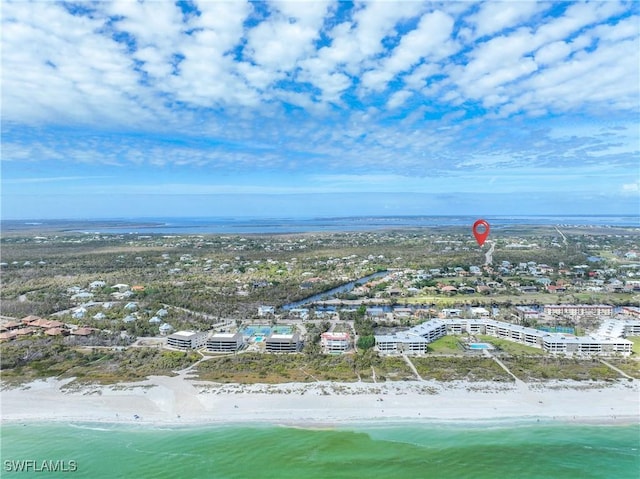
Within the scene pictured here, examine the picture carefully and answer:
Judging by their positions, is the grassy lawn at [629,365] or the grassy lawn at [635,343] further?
the grassy lawn at [635,343]

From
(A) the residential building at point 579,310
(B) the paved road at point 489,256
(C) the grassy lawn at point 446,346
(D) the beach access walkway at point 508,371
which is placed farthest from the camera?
(B) the paved road at point 489,256

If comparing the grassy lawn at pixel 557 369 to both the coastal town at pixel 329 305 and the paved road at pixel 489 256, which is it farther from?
the paved road at pixel 489 256

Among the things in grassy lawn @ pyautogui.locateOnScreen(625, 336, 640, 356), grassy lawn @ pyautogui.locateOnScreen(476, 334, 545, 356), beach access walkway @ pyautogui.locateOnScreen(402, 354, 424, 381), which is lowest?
grassy lawn @ pyautogui.locateOnScreen(625, 336, 640, 356)

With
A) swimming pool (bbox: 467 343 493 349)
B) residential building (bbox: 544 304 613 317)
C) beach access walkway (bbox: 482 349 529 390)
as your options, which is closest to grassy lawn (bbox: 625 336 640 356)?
residential building (bbox: 544 304 613 317)

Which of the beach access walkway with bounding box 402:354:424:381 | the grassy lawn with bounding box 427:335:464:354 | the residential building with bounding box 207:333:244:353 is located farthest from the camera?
the residential building with bounding box 207:333:244:353

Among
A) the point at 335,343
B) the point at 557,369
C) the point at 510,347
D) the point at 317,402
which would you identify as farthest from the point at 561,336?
the point at 317,402

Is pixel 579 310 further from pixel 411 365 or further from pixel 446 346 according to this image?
pixel 411 365

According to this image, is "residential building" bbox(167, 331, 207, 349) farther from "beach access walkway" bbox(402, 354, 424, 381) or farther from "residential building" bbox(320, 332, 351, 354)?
"beach access walkway" bbox(402, 354, 424, 381)

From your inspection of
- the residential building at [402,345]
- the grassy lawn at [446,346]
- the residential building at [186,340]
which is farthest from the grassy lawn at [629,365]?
the residential building at [186,340]
